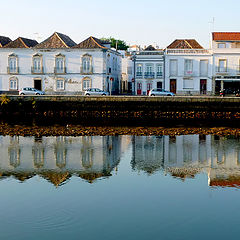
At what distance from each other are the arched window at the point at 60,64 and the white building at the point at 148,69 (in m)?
10.0

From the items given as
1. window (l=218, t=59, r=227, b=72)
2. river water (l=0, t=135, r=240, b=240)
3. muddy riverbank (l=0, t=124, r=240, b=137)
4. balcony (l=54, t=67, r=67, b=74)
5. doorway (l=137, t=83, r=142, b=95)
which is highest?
window (l=218, t=59, r=227, b=72)

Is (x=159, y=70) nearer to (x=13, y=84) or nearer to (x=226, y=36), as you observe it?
(x=226, y=36)

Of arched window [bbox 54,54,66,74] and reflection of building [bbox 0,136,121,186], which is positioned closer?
reflection of building [bbox 0,136,121,186]

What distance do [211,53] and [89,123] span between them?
25.9 meters

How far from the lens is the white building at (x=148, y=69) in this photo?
198 feet

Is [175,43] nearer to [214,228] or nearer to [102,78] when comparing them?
[102,78]

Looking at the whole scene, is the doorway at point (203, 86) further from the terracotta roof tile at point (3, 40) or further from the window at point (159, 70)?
the terracotta roof tile at point (3, 40)

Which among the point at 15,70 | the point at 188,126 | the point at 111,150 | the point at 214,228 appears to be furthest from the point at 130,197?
the point at 15,70

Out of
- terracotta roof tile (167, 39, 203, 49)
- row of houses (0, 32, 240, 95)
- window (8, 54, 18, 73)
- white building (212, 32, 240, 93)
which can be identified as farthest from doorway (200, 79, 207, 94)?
window (8, 54, 18, 73)

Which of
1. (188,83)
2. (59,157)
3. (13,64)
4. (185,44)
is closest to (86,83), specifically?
(13,64)

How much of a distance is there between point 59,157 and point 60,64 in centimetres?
3581

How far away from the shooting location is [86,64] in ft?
193

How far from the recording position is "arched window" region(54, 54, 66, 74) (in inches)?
2334

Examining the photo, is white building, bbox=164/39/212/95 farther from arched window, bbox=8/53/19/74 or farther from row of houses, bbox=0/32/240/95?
arched window, bbox=8/53/19/74
